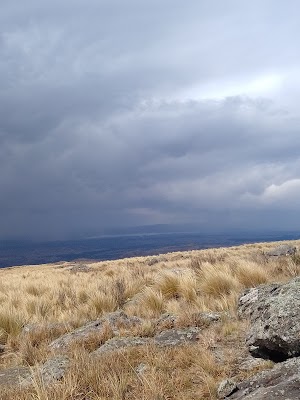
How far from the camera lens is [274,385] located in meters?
3.92

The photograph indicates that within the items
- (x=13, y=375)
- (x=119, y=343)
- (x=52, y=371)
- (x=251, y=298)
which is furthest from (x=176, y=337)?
(x=13, y=375)

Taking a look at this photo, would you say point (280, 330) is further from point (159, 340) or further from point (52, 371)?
point (52, 371)

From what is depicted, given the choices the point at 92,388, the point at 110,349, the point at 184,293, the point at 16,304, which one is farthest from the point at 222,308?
the point at 16,304

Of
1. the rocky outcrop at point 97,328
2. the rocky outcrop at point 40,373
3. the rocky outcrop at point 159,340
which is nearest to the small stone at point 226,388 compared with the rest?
the rocky outcrop at point 159,340

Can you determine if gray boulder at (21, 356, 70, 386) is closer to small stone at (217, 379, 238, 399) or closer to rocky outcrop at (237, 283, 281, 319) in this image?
small stone at (217, 379, 238, 399)

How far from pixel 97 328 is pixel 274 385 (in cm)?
463

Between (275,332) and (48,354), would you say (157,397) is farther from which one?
(48,354)

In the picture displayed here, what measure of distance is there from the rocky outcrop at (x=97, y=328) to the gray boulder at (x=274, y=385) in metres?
3.75

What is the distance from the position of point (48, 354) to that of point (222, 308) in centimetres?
371

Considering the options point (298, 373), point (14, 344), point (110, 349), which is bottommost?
point (14, 344)

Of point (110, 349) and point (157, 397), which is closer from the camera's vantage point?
point (157, 397)

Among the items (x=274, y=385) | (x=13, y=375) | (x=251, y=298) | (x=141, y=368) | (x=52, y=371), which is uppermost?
(x=251, y=298)

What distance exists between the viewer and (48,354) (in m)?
7.08

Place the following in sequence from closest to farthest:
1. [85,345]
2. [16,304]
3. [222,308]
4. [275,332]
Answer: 1. [275,332]
2. [85,345]
3. [222,308]
4. [16,304]
